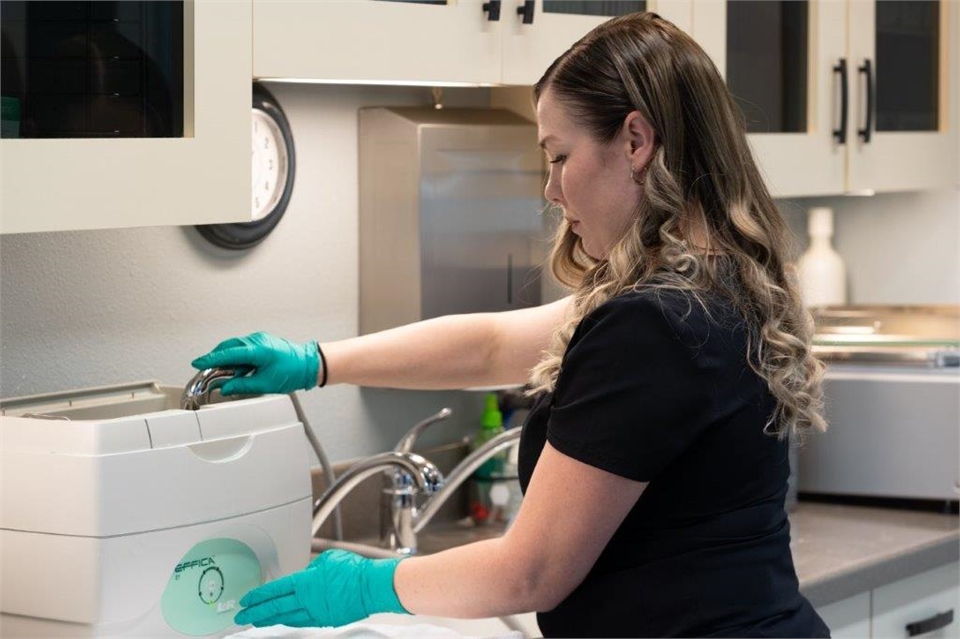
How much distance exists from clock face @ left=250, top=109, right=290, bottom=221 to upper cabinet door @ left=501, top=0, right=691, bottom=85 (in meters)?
0.37

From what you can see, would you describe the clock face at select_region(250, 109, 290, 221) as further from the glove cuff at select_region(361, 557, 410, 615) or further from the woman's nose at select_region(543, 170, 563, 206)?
the glove cuff at select_region(361, 557, 410, 615)

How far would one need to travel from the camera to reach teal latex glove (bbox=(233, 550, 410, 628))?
1436 mm

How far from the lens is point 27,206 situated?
136 centimetres

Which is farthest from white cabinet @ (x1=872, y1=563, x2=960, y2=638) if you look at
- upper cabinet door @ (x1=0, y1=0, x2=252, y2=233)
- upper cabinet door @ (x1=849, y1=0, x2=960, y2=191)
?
upper cabinet door @ (x1=0, y1=0, x2=252, y2=233)

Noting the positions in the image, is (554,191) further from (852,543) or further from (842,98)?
(842,98)

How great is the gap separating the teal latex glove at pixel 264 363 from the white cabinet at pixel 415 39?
33 cm

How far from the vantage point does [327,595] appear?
145 cm

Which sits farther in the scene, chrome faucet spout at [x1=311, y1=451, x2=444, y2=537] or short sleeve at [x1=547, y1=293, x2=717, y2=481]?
chrome faucet spout at [x1=311, y1=451, x2=444, y2=537]

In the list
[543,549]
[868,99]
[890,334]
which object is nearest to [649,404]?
[543,549]

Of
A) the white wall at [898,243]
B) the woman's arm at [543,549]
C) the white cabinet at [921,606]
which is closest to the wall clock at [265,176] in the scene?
the woman's arm at [543,549]

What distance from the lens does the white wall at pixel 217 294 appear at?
177 centimetres

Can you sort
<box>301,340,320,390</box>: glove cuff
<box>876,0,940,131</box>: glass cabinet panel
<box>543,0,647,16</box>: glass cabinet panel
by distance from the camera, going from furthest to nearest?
1. <box>876,0,940,131</box>: glass cabinet panel
2. <box>543,0,647,16</box>: glass cabinet panel
3. <box>301,340,320,390</box>: glove cuff

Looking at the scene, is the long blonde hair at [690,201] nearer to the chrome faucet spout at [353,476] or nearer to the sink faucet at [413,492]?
the chrome faucet spout at [353,476]

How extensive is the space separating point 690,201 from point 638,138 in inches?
3.3
